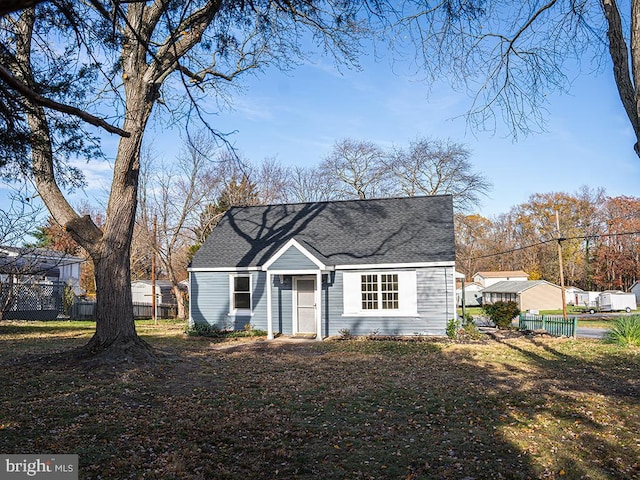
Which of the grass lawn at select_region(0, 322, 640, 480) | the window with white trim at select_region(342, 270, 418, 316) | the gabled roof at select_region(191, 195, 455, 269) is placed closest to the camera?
the grass lawn at select_region(0, 322, 640, 480)

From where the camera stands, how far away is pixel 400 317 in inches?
685

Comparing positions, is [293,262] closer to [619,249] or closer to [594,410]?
[594,410]

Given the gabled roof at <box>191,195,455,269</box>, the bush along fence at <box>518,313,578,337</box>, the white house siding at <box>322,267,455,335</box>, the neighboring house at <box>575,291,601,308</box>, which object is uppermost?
the gabled roof at <box>191,195,455,269</box>

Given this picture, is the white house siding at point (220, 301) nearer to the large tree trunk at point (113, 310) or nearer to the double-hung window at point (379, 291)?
the double-hung window at point (379, 291)

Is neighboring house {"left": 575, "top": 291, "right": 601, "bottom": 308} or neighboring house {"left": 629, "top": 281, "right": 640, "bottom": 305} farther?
neighboring house {"left": 629, "top": 281, "right": 640, "bottom": 305}

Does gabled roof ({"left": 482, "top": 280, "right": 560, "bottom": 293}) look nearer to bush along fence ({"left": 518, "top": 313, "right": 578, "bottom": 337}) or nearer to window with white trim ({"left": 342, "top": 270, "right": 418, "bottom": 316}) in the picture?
bush along fence ({"left": 518, "top": 313, "right": 578, "bottom": 337})

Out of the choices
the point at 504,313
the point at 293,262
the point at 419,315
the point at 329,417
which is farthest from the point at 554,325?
the point at 329,417

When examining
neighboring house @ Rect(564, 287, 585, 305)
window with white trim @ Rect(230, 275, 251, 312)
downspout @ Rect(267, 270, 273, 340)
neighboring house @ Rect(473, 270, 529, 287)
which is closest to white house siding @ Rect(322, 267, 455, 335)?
downspout @ Rect(267, 270, 273, 340)

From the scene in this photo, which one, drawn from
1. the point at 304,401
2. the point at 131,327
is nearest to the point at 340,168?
the point at 131,327

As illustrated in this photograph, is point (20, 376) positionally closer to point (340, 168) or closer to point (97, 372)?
point (97, 372)

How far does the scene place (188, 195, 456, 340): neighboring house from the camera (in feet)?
56.6

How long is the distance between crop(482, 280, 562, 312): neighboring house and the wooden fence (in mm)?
31655

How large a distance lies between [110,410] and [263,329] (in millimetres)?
11549

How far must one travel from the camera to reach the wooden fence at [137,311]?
26.9m
